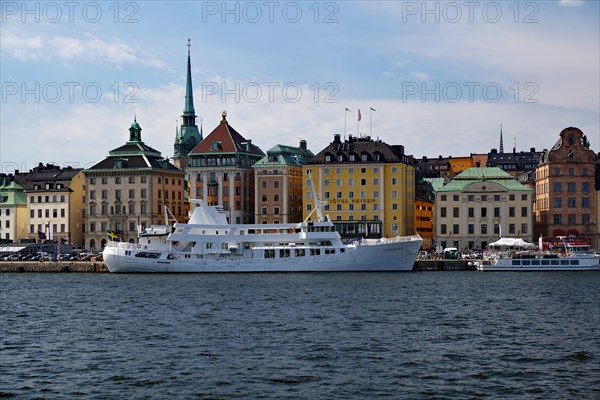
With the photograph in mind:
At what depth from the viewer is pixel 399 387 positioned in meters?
38.8

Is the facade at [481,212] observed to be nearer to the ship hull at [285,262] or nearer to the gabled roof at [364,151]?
the gabled roof at [364,151]

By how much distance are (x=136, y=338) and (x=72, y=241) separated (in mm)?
119747

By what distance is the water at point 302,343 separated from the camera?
38906 millimetres

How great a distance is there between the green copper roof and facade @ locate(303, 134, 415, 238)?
23.2ft

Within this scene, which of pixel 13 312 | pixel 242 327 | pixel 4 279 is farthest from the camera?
pixel 4 279

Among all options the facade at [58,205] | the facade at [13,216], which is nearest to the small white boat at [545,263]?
the facade at [58,205]

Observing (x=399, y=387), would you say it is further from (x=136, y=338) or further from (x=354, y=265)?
(x=354, y=265)

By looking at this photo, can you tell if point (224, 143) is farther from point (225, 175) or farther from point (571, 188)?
point (571, 188)

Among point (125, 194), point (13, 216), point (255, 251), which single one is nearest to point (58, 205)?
point (13, 216)

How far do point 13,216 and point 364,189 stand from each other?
6544cm

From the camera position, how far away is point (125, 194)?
163000mm

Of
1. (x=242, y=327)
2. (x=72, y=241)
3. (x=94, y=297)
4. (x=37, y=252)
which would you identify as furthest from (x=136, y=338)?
(x=72, y=241)

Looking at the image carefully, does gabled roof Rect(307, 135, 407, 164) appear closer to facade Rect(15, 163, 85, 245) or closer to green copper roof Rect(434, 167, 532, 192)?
green copper roof Rect(434, 167, 532, 192)

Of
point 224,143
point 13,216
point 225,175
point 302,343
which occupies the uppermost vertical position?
point 224,143
